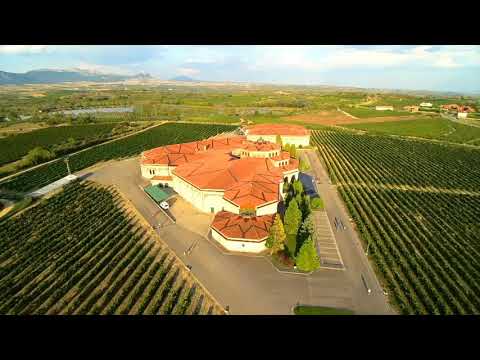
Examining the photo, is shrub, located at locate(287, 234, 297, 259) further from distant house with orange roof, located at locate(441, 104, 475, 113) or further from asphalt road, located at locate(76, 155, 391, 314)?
distant house with orange roof, located at locate(441, 104, 475, 113)

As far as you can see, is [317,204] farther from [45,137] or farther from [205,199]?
[45,137]

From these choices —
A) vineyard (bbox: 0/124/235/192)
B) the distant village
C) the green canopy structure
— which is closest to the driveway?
the green canopy structure

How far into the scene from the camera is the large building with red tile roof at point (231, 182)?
27312 mm

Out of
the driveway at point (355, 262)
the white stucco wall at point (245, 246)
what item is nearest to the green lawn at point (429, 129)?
the driveway at point (355, 262)

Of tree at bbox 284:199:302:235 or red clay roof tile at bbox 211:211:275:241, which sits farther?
tree at bbox 284:199:302:235

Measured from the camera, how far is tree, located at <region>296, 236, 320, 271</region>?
23.0 metres

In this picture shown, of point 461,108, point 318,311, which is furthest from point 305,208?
point 461,108

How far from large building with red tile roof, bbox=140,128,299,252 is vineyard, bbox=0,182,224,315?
6.78 m

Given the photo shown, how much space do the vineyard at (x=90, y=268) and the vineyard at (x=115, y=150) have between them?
1447 centimetres

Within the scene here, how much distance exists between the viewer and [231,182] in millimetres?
34938

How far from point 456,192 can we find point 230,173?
35.8 m

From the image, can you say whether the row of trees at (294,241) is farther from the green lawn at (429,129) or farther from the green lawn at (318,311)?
the green lawn at (429,129)
